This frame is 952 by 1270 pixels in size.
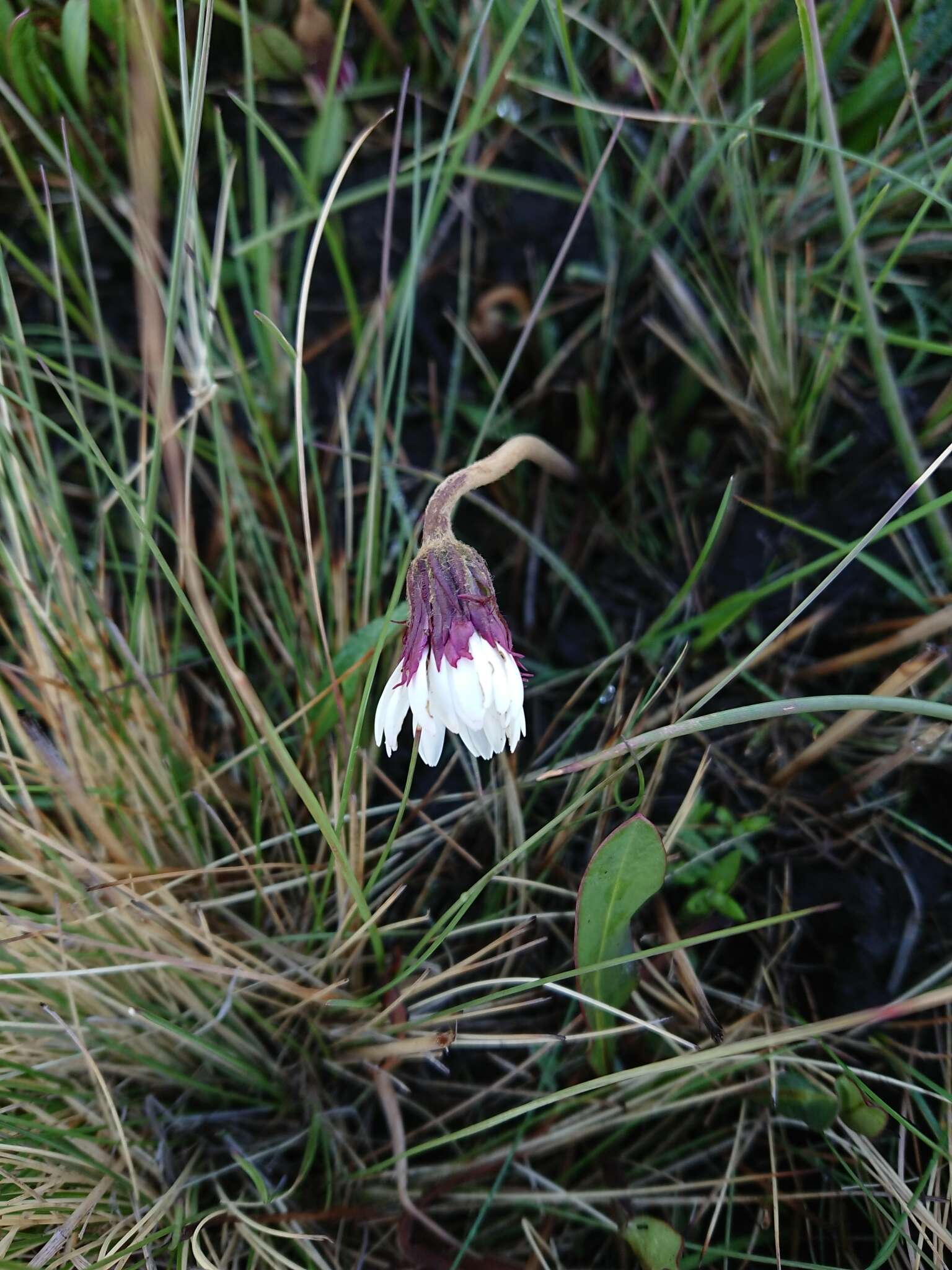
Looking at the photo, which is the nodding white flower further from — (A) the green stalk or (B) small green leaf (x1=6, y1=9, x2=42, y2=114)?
(B) small green leaf (x1=6, y1=9, x2=42, y2=114)

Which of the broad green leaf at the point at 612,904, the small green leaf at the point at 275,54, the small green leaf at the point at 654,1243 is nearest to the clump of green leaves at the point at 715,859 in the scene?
the broad green leaf at the point at 612,904

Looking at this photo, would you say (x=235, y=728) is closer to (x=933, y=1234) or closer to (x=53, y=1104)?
(x=53, y=1104)

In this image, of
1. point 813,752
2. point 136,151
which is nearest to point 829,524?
point 813,752

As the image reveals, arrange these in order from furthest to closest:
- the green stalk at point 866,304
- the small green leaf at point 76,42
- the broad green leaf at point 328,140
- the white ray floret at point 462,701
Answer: the broad green leaf at point 328,140
the small green leaf at point 76,42
the green stalk at point 866,304
the white ray floret at point 462,701

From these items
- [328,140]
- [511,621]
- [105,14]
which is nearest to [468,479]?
[511,621]

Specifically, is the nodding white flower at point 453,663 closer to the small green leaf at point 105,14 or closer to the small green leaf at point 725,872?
the small green leaf at point 725,872

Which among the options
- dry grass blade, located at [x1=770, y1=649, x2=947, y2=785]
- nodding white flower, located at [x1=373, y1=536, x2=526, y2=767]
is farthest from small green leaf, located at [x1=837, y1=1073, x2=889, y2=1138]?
nodding white flower, located at [x1=373, y1=536, x2=526, y2=767]

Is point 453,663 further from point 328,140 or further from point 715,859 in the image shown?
point 328,140
